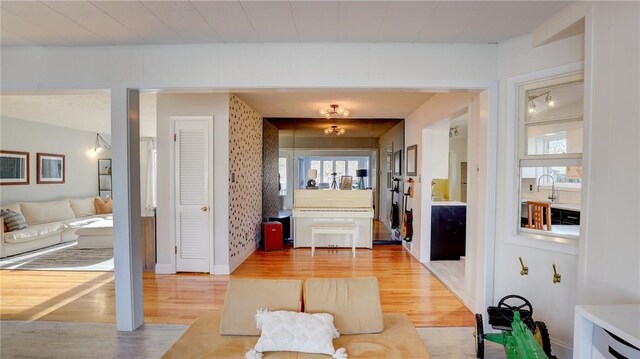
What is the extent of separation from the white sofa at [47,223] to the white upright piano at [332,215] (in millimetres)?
4333

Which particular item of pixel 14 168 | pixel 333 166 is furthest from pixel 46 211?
pixel 333 166

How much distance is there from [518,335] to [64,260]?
594 cm

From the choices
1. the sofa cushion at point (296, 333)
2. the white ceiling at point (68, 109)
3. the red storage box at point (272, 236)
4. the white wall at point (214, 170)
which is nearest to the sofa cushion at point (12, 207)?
the white ceiling at point (68, 109)

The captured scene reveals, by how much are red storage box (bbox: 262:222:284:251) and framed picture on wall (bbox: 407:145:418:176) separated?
2503 millimetres

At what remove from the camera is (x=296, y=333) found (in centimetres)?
171

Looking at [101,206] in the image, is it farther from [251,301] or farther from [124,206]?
[251,301]

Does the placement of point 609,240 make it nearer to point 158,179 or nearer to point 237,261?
point 237,261

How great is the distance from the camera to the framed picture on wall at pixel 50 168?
6.00 m

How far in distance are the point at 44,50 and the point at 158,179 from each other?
1.85 meters

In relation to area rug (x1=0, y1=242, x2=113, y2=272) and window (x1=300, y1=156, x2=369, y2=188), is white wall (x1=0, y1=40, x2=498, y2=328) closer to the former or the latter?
area rug (x1=0, y1=242, x2=113, y2=272)

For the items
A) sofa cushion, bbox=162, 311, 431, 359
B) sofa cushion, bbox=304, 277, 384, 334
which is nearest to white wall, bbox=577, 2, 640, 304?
sofa cushion, bbox=162, 311, 431, 359

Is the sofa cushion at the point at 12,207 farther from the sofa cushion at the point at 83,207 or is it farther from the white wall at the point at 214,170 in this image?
the white wall at the point at 214,170

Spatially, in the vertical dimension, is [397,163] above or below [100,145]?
below

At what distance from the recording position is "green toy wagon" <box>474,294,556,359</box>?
1.66m
